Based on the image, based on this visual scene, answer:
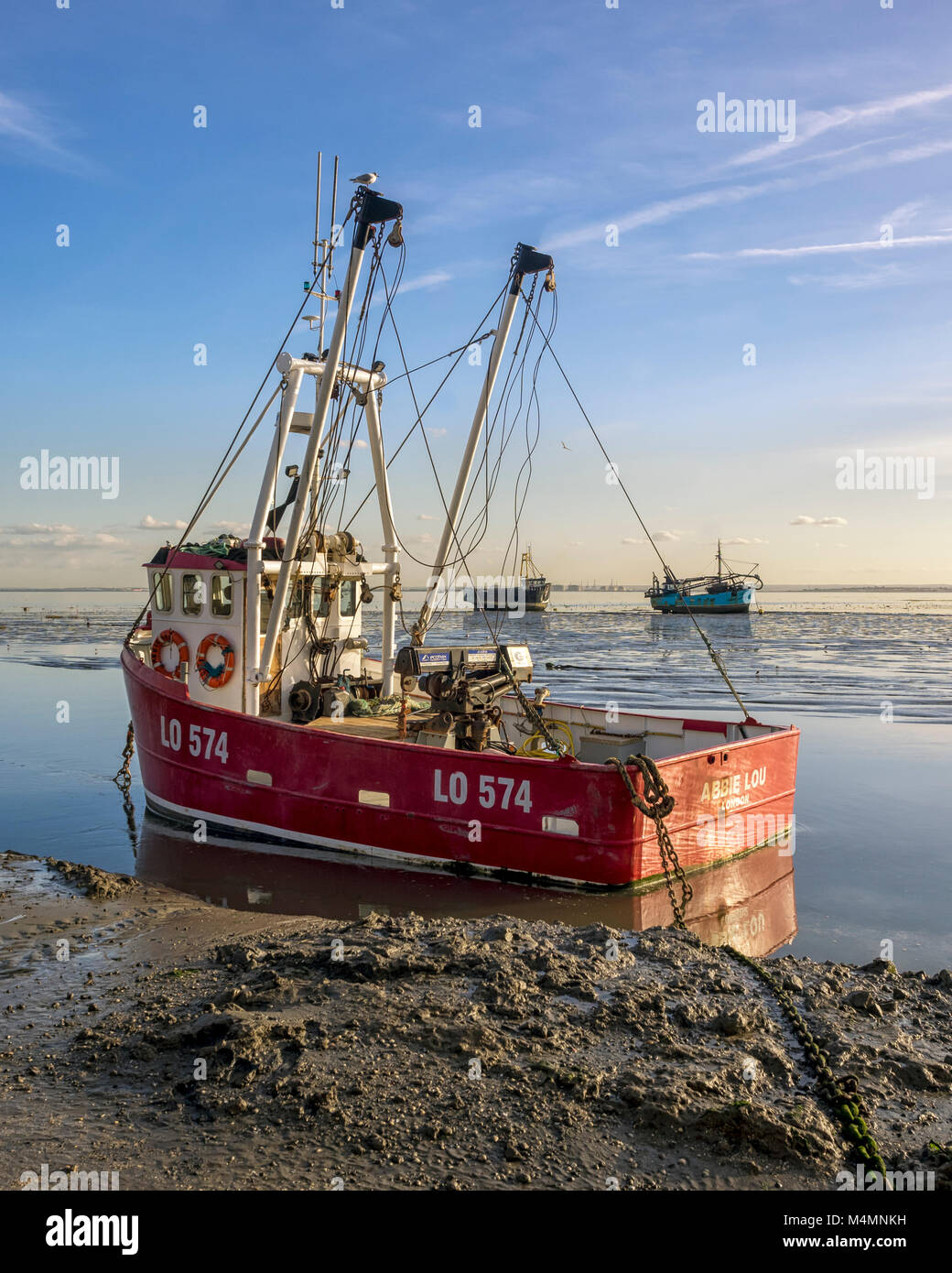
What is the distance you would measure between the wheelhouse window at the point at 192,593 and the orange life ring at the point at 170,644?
1.19ft

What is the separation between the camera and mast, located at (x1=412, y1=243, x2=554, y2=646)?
36.2ft

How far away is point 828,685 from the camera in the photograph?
26.5m

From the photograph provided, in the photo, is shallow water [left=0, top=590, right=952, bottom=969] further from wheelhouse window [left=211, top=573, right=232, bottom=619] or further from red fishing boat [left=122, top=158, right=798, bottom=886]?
wheelhouse window [left=211, top=573, right=232, bottom=619]

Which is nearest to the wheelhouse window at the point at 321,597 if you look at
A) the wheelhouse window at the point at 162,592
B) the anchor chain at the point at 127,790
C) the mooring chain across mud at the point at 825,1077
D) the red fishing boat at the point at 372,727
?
the red fishing boat at the point at 372,727

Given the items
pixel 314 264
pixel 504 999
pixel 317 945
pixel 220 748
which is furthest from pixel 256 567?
pixel 504 999

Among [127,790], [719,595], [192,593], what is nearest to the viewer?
[192,593]

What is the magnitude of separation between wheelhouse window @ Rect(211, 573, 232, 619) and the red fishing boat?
24 millimetres

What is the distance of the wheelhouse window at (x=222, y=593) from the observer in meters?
11.5

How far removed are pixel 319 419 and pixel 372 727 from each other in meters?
3.61

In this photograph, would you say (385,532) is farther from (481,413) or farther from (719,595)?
(719,595)

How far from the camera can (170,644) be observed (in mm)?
12055

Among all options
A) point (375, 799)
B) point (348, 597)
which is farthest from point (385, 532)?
point (375, 799)
